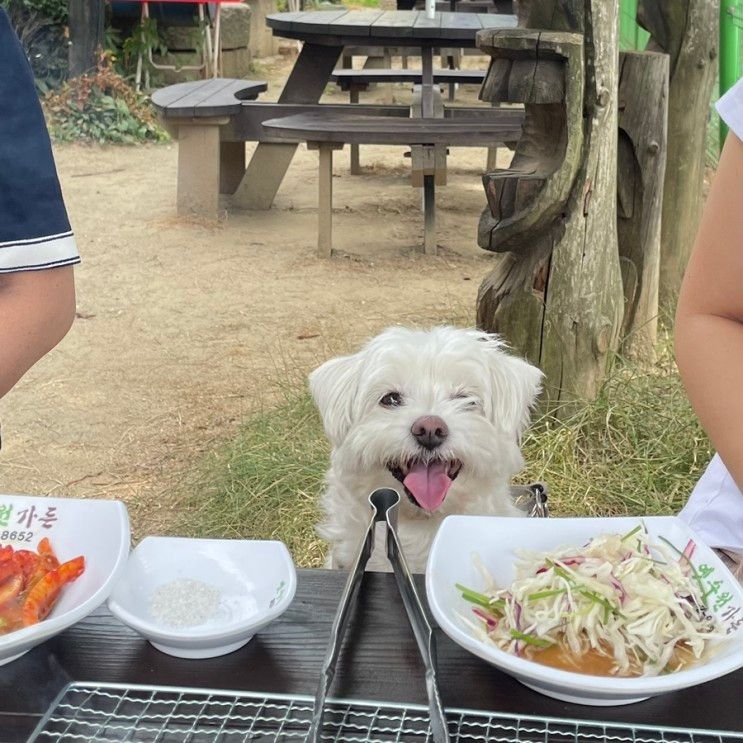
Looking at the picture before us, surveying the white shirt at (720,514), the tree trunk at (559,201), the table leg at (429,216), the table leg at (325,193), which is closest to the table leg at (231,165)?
the table leg at (325,193)

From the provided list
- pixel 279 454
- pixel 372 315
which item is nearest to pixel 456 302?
pixel 372 315

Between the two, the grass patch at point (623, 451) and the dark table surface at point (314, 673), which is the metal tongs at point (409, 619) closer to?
the dark table surface at point (314, 673)

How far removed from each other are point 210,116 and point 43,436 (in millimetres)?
3297

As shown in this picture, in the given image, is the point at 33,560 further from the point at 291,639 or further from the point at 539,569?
the point at 539,569

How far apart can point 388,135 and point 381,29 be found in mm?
1047

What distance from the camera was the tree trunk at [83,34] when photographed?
10.8m

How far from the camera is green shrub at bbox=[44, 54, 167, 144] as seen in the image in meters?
10.1

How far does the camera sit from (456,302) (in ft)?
19.1

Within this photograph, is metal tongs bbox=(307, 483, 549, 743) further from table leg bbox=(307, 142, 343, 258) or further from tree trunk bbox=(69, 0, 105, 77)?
tree trunk bbox=(69, 0, 105, 77)

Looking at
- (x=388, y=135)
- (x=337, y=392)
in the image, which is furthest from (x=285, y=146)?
(x=337, y=392)

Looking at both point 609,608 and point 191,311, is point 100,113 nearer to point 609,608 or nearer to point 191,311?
point 191,311

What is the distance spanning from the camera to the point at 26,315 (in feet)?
4.83

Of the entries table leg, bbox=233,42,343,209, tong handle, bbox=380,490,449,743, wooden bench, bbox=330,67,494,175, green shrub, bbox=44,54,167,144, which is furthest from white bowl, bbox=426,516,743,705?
green shrub, bbox=44,54,167,144

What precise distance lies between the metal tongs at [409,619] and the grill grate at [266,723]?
4 cm
